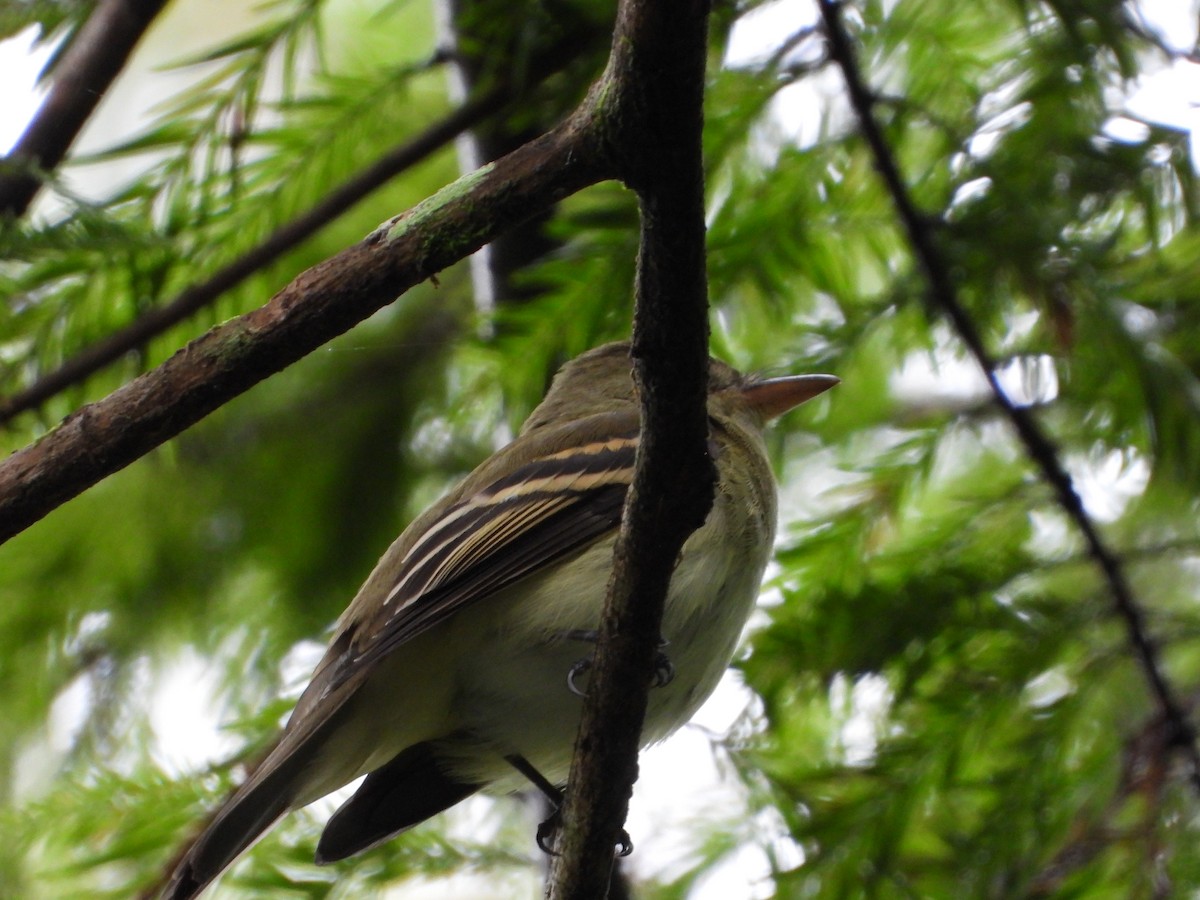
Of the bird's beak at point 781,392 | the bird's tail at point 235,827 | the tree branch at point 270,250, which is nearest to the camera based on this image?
the bird's tail at point 235,827

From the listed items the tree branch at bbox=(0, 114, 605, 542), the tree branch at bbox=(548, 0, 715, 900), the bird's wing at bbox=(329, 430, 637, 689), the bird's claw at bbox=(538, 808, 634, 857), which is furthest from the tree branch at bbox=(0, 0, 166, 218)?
the bird's claw at bbox=(538, 808, 634, 857)

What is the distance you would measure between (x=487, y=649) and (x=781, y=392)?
1.30m

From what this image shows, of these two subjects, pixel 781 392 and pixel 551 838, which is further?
pixel 781 392

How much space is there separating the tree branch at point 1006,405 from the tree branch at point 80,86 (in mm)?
1552

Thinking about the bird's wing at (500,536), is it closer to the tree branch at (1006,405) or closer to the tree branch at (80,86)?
the tree branch at (1006,405)

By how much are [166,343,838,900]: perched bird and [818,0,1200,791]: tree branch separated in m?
0.65

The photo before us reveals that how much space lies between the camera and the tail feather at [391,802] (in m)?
3.22

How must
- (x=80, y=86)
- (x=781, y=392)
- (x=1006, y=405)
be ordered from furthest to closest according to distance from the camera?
(x=781, y=392)
(x=1006, y=405)
(x=80, y=86)

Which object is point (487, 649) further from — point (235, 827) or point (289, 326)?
point (289, 326)

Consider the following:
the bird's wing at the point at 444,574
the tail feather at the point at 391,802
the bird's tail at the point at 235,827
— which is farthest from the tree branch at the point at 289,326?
the tail feather at the point at 391,802

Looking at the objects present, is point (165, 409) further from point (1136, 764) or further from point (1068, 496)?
point (1136, 764)

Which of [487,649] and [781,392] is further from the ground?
[781,392]

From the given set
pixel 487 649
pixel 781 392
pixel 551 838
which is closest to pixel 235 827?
pixel 487 649

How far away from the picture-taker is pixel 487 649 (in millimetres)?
3113
